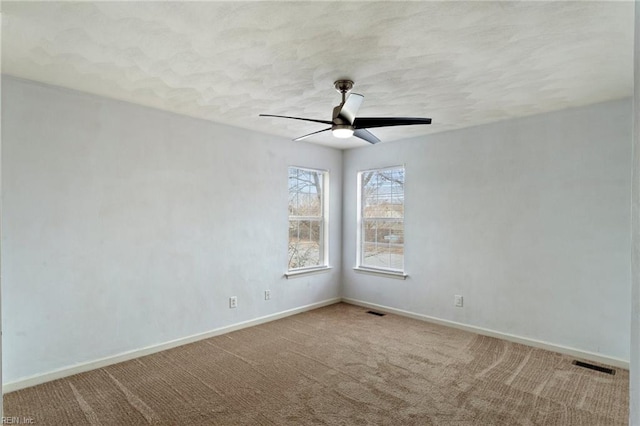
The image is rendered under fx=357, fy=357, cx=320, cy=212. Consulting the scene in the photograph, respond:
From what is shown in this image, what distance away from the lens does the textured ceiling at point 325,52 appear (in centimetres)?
199

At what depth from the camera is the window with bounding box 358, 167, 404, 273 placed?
5109 mm

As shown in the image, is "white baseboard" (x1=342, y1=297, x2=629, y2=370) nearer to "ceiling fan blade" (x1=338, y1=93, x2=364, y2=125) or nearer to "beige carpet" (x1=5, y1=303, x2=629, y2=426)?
"beige carpet" (x1=5, y1=303, x2=629, y2=426)

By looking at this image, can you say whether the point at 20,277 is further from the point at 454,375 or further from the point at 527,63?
the point at 527,63

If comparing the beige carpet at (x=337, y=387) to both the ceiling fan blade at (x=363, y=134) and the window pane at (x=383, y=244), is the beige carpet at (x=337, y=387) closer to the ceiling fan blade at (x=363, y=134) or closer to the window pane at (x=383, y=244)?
the window pane at (x=383, y=244)

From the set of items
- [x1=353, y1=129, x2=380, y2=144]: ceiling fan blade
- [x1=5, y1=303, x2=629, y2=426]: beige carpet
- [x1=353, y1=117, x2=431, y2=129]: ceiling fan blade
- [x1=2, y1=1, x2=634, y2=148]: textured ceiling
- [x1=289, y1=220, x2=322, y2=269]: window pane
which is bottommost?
[x1=5, y1=303, x2=629, y2=426]: beige carpet

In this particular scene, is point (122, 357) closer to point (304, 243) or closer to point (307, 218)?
point (304, 243)

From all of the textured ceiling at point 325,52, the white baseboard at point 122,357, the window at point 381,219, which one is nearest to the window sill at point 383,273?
the window at point 381,219

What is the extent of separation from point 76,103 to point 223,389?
9.17 ft

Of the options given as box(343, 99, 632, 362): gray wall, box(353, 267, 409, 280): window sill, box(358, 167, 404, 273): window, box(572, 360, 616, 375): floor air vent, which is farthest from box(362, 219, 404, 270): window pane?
box(572, 360, 616, 375): floor air vent

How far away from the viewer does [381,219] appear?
17.4 ft

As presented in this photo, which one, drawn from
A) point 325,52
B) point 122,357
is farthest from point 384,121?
point 122,357

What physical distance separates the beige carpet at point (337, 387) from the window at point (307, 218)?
4.96 feet

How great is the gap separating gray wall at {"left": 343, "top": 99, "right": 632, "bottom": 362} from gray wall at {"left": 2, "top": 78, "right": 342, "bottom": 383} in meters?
2.01

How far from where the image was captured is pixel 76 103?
3186mm
